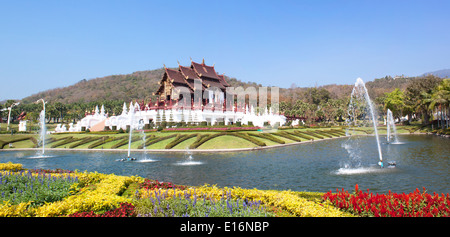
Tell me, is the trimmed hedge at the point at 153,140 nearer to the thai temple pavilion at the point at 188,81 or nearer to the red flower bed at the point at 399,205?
the thai temple pavilion at the point at 188,81

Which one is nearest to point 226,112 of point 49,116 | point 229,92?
point 229,92

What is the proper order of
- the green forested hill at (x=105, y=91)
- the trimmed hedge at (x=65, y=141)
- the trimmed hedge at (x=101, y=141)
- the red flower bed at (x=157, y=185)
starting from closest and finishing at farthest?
the red flower bed at (x=157, y=185), the trimmed hedge at (x=101, y=141), the trimmed hedge at (x=65, y=141), the green forested hill at (x=105, y=91)

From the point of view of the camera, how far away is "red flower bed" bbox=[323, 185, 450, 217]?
7.92m

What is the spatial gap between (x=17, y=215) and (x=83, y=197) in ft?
5.95

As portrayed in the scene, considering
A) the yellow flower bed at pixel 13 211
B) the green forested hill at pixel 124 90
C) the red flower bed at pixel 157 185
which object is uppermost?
the green forested hill at pixel 124 90

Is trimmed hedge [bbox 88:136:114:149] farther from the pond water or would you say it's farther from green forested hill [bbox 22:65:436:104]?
green forested hill [bbox 22:65:436:104]

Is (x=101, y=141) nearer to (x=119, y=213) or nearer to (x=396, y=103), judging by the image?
(x=119, y=213)

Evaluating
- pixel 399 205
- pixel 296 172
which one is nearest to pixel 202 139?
pixel 296 172

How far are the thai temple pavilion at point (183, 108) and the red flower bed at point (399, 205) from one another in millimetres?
40176

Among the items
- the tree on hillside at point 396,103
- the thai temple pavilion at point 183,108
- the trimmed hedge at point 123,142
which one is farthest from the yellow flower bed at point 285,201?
the tree on hillside at point 396,103

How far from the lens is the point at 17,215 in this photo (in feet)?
26.3

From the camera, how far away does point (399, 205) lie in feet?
28.4

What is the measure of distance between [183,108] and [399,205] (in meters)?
44.9

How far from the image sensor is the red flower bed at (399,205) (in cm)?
792
